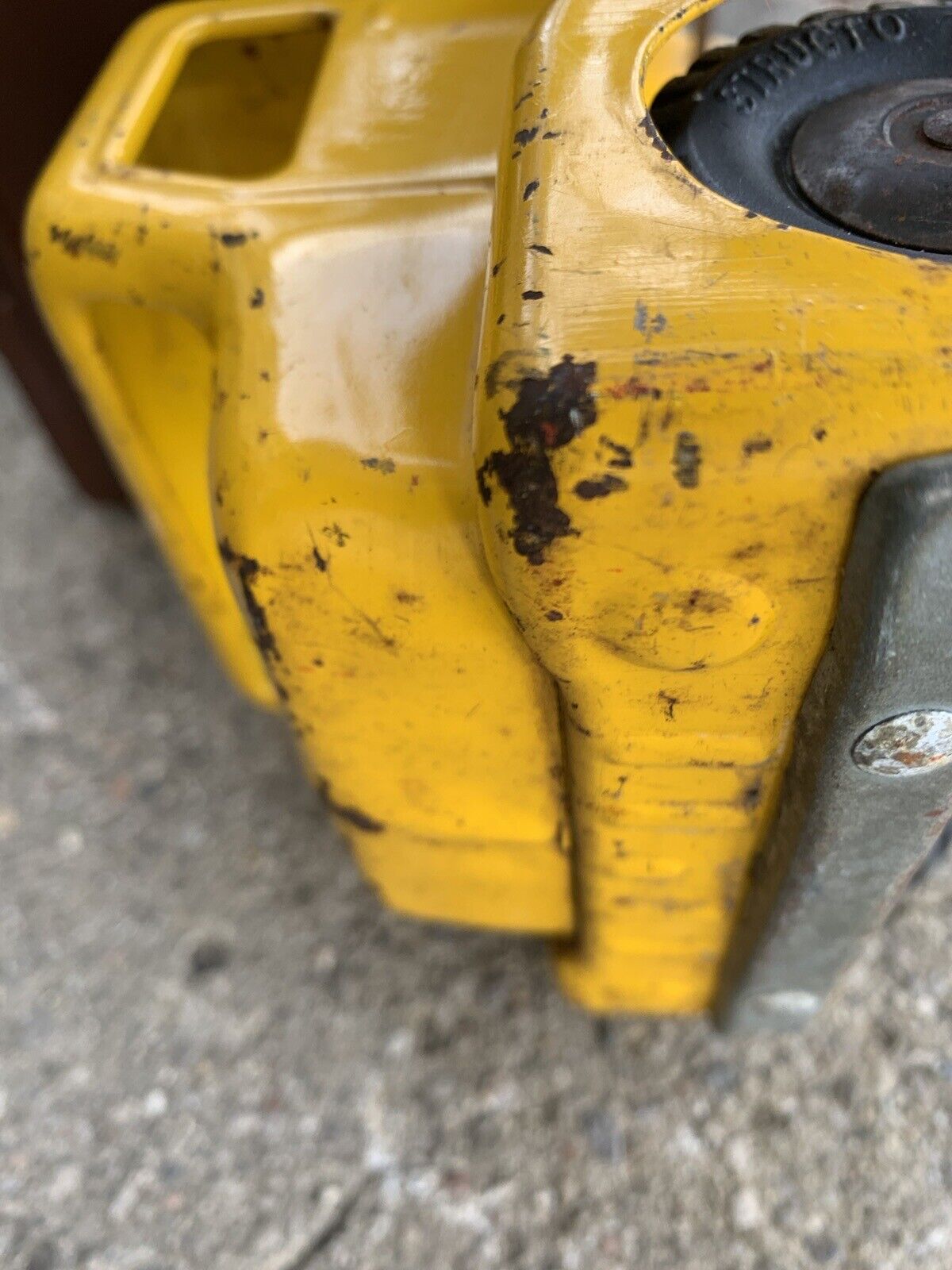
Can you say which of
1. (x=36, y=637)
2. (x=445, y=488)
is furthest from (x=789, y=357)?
(x=36, y=637)

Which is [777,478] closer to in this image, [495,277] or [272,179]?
[495,277]

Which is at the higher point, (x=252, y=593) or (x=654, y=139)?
(x=654, y=139)

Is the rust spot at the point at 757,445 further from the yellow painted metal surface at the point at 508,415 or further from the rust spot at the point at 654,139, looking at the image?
the rust spot at the point at 654,139

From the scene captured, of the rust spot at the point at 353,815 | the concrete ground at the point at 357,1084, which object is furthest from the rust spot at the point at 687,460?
the concrete ground at the point at 357,1084

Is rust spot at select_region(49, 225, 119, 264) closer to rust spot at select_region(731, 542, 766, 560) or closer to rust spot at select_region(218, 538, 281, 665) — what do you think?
rust spot at select_region(218, 538, 281, 665)

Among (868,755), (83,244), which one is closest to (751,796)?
(868,755)

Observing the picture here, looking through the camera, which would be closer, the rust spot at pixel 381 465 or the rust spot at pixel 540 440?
the rust spot at pixel 540 440

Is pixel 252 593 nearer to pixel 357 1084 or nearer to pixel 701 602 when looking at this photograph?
pixel 701 602
